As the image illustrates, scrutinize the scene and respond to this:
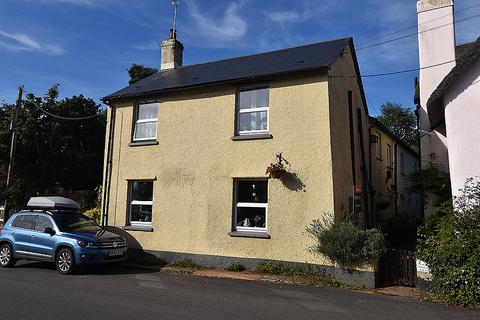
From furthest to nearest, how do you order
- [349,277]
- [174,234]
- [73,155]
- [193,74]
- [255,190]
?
1. [73,155]
2. [193,74]
3. [174,234]
4. [255,190]
5. [349,277]

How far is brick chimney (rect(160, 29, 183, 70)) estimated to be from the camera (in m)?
18.7

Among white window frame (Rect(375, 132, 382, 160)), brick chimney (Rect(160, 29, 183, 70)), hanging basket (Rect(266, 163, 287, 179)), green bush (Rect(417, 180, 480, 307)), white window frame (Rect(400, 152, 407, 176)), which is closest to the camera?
green bush (Rect(417, 180, 480, 307))

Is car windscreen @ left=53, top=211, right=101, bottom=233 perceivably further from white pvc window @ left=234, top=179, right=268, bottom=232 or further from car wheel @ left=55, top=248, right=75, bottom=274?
white pvc window @ left=234, top=179, right=268, bottom=232

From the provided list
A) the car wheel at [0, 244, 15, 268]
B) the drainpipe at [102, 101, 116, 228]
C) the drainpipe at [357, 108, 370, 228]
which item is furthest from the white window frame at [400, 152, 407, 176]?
the car wheel at [0, 244, 15, 268]

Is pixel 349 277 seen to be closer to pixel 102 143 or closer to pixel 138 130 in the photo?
pixel 138 130

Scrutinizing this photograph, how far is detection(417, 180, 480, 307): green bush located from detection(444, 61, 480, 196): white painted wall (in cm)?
72

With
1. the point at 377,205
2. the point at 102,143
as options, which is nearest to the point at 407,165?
the point at 377,205

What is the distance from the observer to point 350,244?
10203 millimetres

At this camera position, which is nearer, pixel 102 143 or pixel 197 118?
pixel 197 118

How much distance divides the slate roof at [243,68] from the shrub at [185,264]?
18.1ft

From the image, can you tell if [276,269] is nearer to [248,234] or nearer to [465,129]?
[248,234]

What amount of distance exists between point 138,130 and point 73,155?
1392 centimetres

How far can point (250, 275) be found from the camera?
11.4 m

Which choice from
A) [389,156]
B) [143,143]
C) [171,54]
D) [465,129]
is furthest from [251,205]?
[389,156]
